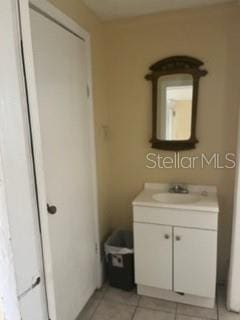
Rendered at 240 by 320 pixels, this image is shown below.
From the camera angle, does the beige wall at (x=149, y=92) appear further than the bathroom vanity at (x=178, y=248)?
Yes

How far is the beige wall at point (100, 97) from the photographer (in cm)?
204

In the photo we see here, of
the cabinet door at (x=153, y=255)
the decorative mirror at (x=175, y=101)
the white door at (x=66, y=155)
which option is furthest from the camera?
the decorative mirror at (x=175, y=101)

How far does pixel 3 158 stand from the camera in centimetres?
49

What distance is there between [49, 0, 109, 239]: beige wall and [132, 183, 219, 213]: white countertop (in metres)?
0.38

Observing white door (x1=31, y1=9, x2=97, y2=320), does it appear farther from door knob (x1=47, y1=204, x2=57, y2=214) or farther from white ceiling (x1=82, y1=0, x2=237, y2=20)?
white ceiling (x1=82, y1=0, x2=237, y2=20)

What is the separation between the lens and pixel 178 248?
2.00m

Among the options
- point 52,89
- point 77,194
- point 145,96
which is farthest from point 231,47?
point 77,194

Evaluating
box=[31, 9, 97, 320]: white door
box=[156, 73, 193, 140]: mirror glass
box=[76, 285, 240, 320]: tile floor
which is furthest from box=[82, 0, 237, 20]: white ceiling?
box=[76, 285, 240, 320]: tile floor

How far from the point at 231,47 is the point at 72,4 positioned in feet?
4.13

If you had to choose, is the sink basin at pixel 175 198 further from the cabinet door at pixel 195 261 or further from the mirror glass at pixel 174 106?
the mirror glass at pixel 174 106

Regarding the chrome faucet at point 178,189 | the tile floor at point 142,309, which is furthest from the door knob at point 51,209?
the chrome faucet at point 178,189

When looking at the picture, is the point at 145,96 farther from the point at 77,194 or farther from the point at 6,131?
the point at 6,131

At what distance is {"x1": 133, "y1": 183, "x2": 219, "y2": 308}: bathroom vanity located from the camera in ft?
6.30

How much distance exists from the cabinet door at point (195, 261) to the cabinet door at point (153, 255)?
6 centimetres
